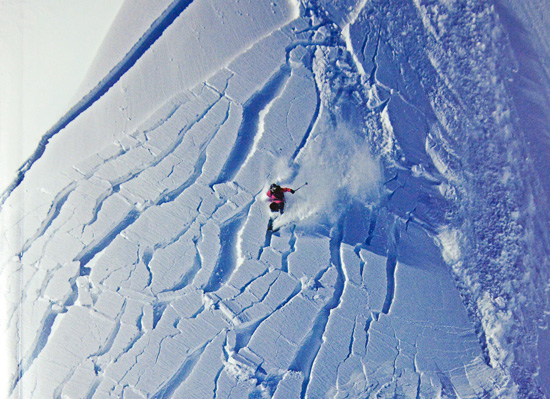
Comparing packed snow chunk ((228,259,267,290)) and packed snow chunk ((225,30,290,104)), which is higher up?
packed snow chunk ((225,30,290,104))

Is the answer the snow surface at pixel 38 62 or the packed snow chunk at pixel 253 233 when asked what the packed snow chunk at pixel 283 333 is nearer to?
the packed snow chunk at pixel 253 233

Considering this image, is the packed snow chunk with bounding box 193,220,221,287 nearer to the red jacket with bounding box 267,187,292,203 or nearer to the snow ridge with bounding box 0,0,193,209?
the red jacket with bounding box 267,187,292,203

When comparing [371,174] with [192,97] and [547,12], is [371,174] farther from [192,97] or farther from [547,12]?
[547,12]

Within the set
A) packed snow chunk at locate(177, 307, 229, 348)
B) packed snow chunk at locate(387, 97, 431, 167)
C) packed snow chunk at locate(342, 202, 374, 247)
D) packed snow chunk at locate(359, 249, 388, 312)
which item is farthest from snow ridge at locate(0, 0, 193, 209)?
packed snow chunk at locate(359, 249, 388, 312)

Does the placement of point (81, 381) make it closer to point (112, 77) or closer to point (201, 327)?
point (201, 327)

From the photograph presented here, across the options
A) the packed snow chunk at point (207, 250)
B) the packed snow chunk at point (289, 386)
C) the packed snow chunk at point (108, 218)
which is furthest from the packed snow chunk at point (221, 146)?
the packed snow chunk at point (289, 386)

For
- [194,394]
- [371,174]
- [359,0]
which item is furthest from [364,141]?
[194,394]
